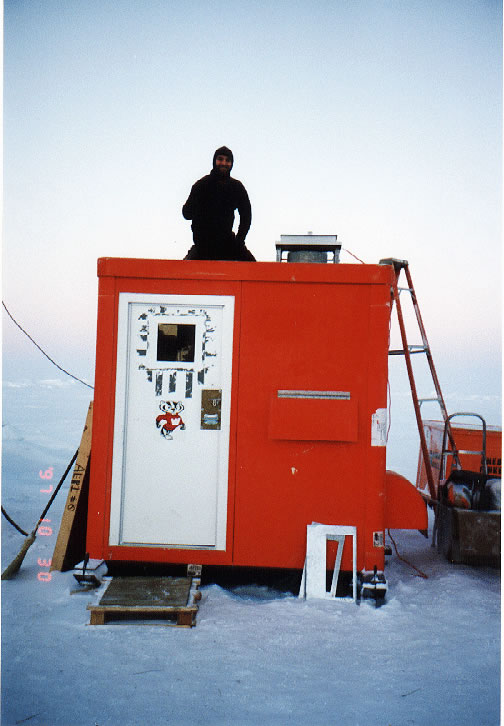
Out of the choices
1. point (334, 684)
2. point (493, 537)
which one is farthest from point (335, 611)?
point (493, 537)

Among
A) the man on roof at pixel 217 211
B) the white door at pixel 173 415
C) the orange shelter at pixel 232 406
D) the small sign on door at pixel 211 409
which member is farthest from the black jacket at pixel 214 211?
the small sign on door at pixel 211 409

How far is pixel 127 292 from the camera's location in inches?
155

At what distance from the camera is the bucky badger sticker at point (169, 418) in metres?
3.93

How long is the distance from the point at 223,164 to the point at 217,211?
502mm

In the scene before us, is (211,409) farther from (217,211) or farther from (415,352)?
(415,352)

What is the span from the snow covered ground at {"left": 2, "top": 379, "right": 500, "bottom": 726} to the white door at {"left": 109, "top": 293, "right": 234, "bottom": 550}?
590 millimetres

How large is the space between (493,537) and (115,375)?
11.2ft

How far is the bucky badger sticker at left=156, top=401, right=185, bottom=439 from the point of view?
155 inches

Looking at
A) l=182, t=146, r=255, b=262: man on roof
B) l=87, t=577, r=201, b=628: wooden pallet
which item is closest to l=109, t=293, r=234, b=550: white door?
l=87, t=577, r=201, b=628: wooden pallet

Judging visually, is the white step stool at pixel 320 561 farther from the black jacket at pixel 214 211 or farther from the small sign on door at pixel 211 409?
the black jacket at pixel 214 211

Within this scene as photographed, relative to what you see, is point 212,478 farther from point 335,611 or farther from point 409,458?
point 409,458

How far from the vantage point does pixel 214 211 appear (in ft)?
16.0

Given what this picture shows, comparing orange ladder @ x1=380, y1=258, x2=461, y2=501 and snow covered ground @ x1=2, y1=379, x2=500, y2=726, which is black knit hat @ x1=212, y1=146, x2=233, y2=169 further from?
snow covered ground @ x1=2, y1=379, x2=500, y2=726

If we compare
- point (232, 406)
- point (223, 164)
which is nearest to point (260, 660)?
point (232, 406)
